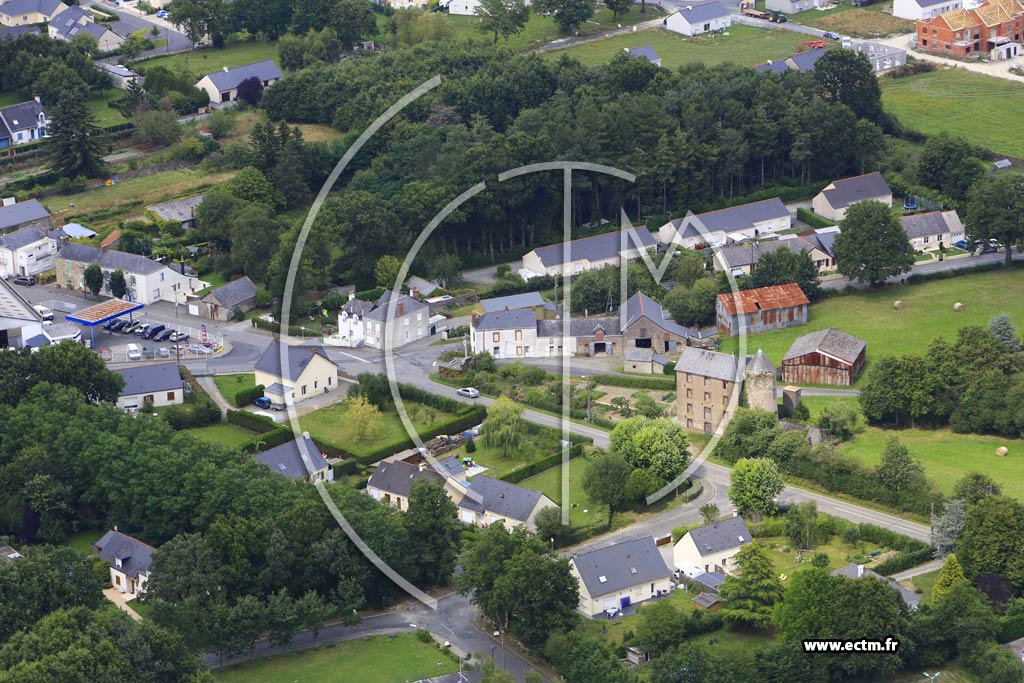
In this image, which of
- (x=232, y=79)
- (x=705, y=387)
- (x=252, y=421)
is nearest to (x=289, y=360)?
(x=252, y=421)

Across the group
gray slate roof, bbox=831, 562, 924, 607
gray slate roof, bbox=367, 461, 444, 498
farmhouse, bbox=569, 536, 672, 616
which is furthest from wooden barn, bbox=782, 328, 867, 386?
farmhouse, bbox=569, 536, 672, 616

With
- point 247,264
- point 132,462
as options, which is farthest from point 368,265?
point 132,462

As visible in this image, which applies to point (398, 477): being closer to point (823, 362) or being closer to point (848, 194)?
point (823, 362)

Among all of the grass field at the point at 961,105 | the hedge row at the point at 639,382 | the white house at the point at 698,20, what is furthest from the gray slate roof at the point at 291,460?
the white house at the point at 698,20

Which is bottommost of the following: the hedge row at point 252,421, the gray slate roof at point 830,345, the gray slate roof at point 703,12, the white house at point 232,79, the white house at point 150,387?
the hedge row at point 252,421

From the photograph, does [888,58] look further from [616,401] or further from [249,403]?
[249,403]

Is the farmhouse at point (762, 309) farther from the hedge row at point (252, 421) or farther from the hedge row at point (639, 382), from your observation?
the hedge row at point (252, 421)
